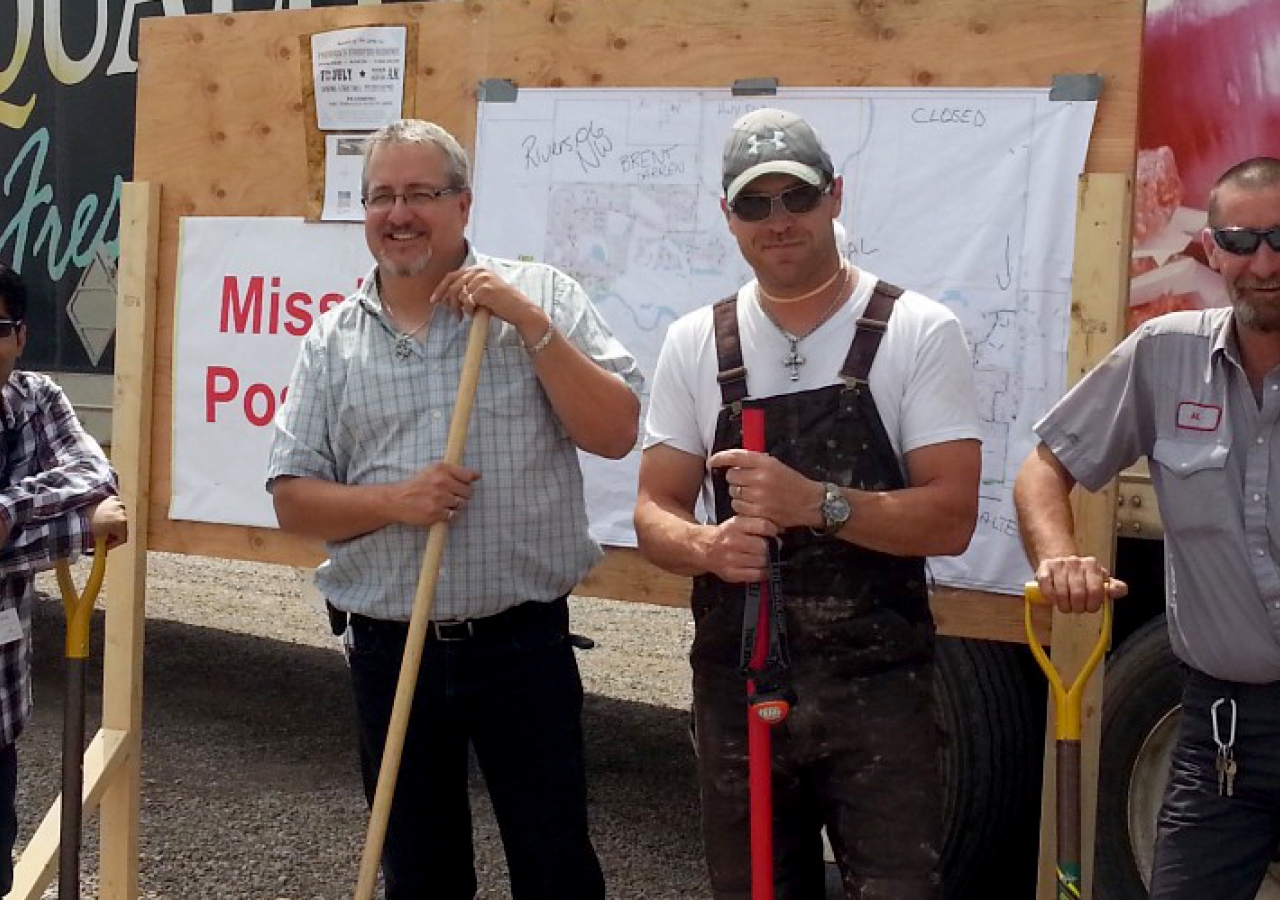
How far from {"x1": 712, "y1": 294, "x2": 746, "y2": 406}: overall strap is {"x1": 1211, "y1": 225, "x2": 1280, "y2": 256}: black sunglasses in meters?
0.83

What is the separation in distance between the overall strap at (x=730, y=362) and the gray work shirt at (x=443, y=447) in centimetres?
41

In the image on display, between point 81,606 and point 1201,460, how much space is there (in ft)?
7.11

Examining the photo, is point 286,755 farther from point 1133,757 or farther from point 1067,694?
point 1067,694

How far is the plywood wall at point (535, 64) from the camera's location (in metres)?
3.88

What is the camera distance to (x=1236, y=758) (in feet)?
9.10

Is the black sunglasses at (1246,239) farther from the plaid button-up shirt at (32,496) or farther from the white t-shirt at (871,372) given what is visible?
the plaid button-up shirt at (32,496)

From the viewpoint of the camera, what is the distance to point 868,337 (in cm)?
277

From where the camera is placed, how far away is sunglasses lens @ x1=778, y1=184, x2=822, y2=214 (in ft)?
9.00

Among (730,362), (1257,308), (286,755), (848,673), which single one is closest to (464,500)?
(730,362)

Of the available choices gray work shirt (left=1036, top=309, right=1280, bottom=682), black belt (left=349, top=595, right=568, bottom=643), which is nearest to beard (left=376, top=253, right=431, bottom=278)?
black belt (left=349, top=595, right=568, bottom=643)

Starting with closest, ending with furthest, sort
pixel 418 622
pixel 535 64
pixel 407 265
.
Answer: pixel 418 622
pixel 407 265
pixel 535 64

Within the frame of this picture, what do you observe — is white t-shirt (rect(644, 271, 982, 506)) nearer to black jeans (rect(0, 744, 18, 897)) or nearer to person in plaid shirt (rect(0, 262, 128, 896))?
person in plaid shirt (rect(0, 262, 128, 896))

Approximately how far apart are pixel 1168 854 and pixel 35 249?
5.61 m

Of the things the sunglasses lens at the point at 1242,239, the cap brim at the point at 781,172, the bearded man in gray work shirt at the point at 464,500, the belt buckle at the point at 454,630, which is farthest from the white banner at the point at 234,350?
the sunglasses lens at the point at 1242,239
